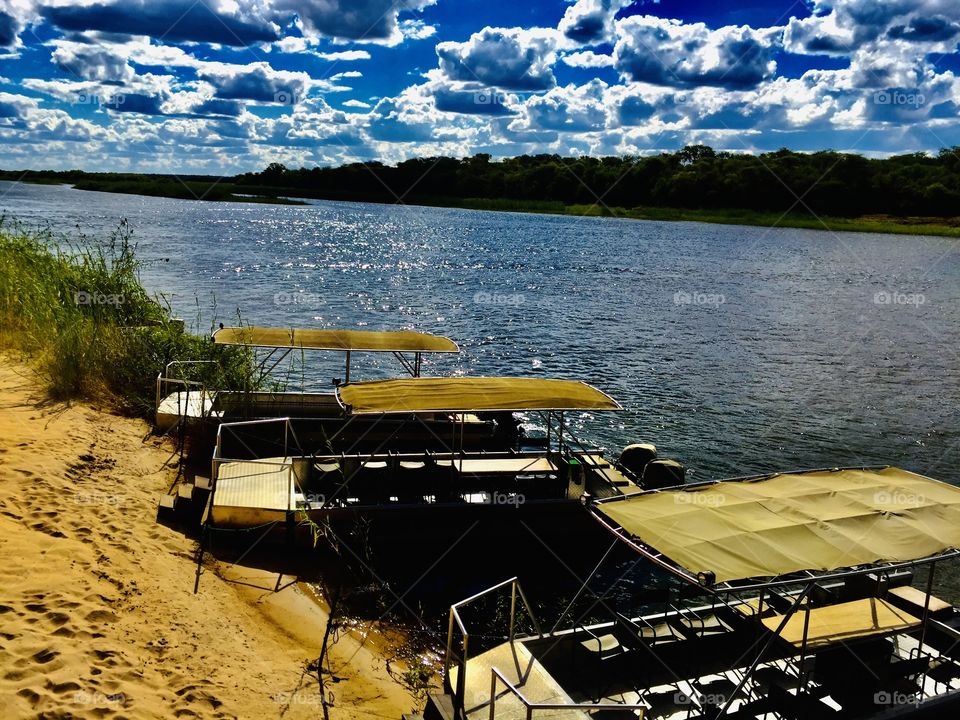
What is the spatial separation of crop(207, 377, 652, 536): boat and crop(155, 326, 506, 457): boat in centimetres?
183

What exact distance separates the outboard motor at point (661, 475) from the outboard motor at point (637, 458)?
0.91 meters

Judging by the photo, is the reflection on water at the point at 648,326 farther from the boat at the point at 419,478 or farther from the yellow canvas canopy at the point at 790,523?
the yellow canvas canopy at the point at 790,523

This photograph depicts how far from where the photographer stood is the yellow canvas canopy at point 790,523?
408 inches

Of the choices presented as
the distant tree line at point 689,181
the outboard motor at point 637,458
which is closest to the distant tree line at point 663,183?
the distant tree line at point 689,181

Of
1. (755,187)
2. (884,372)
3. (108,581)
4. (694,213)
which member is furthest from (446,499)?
(694,213)

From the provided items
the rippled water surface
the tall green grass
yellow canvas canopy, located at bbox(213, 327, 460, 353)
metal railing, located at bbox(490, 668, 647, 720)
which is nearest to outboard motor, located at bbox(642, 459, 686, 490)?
the rippled water surface

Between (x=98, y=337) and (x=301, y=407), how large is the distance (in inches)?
235

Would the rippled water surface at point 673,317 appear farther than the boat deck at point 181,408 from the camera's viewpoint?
Yes

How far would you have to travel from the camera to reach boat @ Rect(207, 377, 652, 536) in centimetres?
1535

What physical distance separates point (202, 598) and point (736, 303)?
49083 mm

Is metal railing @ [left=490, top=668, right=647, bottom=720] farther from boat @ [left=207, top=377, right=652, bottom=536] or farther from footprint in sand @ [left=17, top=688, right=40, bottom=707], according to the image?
→ boat @ [left=207, top=377, right=652, bottom=536]

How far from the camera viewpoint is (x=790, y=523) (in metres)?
11.2

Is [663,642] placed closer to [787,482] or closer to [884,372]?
[787,482]

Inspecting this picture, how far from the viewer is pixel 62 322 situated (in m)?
21.2
